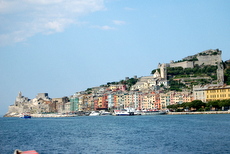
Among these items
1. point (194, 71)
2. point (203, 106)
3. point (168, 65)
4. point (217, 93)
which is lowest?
point (203, 106)

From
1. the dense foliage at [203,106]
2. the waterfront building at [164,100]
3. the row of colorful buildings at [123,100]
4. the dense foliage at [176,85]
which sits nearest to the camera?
the dense foliage at [203,106]

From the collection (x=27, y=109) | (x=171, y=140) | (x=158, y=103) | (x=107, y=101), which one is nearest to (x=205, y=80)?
(x=158, y=103)

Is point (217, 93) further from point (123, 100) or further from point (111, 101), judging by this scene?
point (111, 101)

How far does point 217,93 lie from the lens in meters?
87.8

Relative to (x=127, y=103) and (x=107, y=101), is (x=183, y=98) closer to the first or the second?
(x=127, y=103)

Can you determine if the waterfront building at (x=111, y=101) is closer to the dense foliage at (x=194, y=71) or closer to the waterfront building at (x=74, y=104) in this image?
the waterfront building at (x=74, y=104)

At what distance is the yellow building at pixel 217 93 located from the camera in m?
85.8

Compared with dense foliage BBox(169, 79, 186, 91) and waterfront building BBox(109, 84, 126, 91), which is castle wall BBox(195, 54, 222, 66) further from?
waterfront building BBox(109, 84, 126, 91)

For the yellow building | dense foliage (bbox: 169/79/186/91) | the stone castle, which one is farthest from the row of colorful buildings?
the stone castle

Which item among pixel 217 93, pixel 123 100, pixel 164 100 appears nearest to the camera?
pixel 217 93

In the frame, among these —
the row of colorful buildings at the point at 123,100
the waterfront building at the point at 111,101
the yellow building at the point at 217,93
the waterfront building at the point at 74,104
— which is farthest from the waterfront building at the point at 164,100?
the waterfront building at the point at 74,104

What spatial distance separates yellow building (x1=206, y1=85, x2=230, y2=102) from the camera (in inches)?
3378

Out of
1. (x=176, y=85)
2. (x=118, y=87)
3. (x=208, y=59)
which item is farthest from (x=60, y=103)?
(x=208, y=59)

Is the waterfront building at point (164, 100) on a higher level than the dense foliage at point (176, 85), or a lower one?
lower
